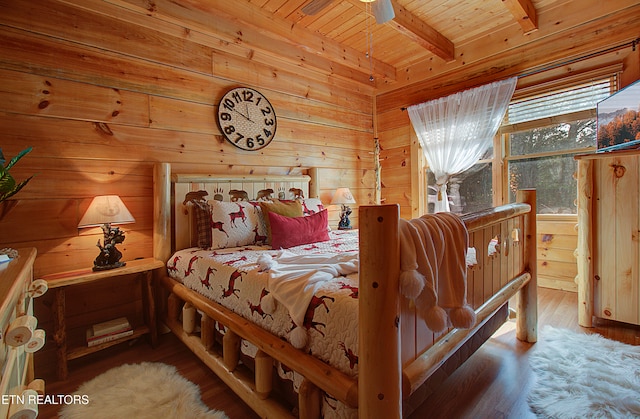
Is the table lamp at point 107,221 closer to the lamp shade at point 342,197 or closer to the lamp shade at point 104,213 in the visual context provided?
the lamp shade at point 104,213

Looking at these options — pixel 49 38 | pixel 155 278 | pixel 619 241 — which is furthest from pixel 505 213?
pixel 49 38

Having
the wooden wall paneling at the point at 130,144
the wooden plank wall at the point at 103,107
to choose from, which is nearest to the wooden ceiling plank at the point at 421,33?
the wooden plank wall at the point at 103,107

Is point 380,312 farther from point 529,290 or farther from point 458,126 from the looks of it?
point 458,126

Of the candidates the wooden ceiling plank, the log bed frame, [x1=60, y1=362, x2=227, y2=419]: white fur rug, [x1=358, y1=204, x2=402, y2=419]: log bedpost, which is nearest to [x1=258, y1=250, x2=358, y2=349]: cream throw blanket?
the log bed frame

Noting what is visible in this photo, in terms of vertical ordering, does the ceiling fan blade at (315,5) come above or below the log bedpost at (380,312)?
above

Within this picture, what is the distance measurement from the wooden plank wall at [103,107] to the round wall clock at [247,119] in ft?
0.30

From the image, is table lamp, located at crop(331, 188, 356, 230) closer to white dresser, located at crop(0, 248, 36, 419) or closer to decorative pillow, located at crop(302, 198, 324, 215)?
decorative pillow, located at crop(302, 198, 324, 215)

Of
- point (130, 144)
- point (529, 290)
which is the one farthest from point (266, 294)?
point (529, 290)

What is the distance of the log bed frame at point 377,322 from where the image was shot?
0.92 metres

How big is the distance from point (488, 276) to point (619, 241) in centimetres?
148

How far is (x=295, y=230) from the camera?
2332 millimetres

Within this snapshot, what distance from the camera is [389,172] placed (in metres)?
4.25

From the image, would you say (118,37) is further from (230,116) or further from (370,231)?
(370,231)

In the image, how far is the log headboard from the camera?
2367 mm
